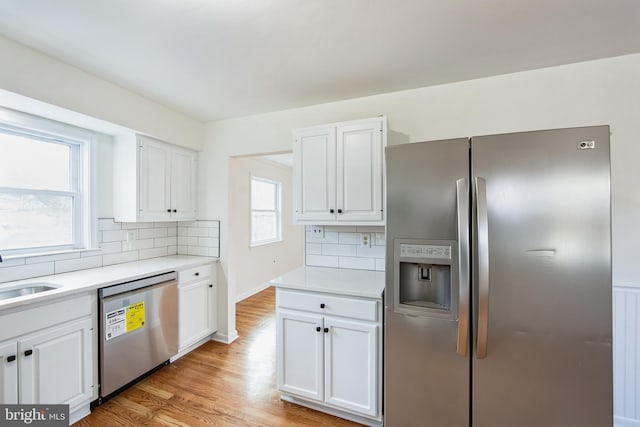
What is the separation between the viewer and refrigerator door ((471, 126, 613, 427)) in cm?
124

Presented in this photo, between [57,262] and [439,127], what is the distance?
10.7 feet

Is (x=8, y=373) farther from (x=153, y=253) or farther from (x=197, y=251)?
(x=197, y=251)

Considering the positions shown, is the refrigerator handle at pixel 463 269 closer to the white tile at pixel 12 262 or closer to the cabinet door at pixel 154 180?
the cabinet door at pixel 154 180

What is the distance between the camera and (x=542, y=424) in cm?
130

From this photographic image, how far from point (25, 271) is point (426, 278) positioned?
9.14ft

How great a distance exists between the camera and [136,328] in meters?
2.19

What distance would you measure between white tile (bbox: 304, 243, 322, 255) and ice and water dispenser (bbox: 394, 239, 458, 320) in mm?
1119

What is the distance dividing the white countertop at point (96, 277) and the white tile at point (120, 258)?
6 cm

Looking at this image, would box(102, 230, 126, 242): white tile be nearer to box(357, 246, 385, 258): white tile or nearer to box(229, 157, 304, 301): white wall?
box(229, 157, 304, 301): white wall

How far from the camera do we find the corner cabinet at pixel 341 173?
204 cm

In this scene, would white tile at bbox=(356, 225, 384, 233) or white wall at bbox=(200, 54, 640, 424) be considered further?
white tile at bbox=(356, 225, 384, 233)

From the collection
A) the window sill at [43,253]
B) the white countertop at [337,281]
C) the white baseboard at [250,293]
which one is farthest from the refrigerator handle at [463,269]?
the white baseboard at [250,293]

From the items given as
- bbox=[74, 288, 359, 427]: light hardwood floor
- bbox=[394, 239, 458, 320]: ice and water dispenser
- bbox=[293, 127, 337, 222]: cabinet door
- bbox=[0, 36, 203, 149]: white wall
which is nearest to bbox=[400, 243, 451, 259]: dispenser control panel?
bbox=[394, 239, 458, 320]: ice and water dispenser

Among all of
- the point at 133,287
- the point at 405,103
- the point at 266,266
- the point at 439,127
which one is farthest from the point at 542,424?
the point at 266,266
